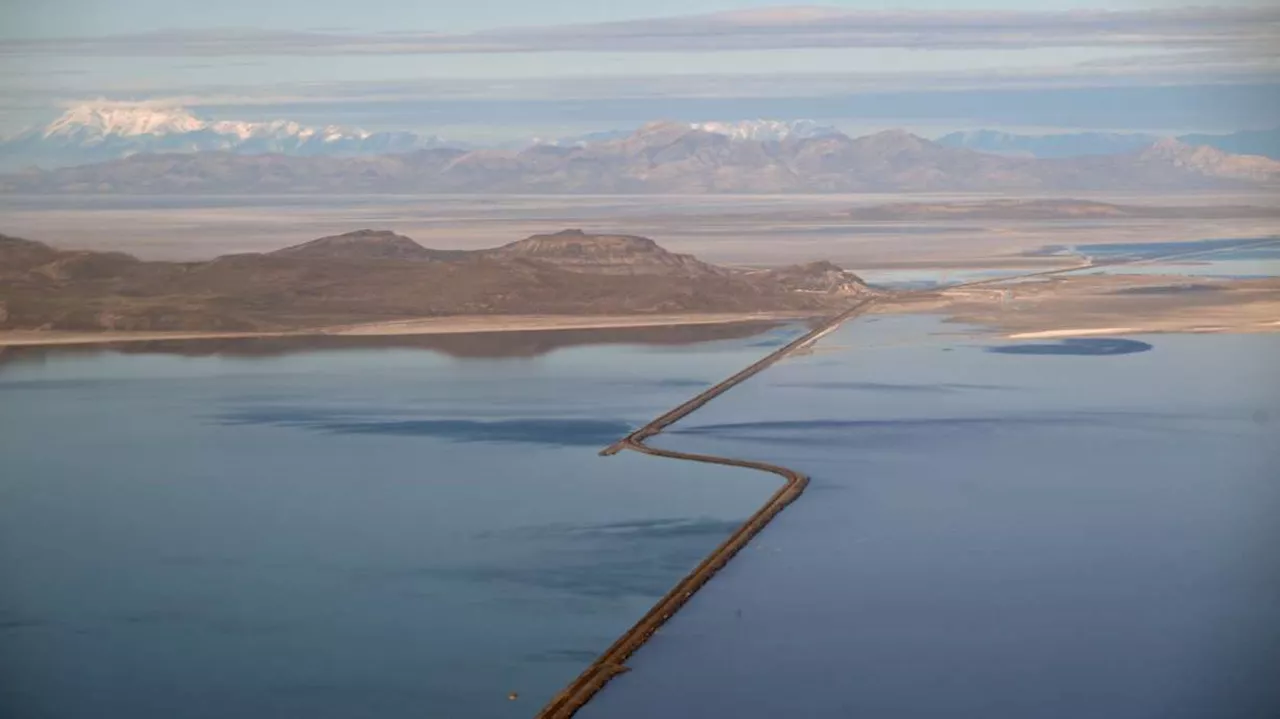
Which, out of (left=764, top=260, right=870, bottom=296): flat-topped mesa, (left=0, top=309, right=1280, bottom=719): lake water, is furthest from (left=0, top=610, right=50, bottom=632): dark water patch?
(left=764, top=260, right=870, bottom=296): flat-topped mesa

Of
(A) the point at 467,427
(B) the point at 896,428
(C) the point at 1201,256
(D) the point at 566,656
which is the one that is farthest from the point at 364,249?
(D) the point at 566,656

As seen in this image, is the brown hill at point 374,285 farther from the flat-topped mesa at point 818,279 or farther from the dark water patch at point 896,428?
the dark water patch at point 896,428

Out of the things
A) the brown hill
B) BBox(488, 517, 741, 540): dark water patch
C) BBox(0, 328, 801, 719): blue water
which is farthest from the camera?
the brown hill

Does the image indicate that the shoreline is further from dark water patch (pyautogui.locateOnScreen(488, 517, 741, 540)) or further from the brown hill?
dark water patch (pyautogui.locateOnScreen(488, 517, 741, 540))

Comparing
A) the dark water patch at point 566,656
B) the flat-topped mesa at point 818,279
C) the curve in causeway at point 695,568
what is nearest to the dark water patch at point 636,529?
the curve in causeway at point 695,568

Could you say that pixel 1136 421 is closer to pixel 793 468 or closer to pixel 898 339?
pixel 793 468
